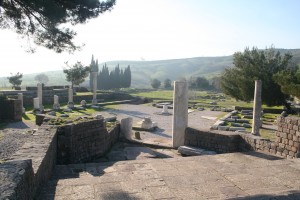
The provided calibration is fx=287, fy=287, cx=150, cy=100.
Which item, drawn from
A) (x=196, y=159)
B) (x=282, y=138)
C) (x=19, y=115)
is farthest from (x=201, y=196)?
(x=19, y=115)

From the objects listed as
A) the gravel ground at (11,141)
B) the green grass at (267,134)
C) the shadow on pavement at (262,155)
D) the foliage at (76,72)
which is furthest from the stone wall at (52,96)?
the shadow on pavement at (262,155)

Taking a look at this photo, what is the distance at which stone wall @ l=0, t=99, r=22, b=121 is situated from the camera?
59.2ft

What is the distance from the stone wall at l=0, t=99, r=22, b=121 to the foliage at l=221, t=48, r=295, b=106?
17.8 metres

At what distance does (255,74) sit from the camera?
985 inches

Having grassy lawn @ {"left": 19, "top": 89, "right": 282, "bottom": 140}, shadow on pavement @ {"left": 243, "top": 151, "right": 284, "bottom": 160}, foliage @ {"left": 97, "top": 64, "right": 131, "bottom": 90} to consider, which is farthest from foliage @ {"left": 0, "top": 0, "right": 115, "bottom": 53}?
foliage @ {"left": 97, "top": 64, "right": 131, "bottom": 90}

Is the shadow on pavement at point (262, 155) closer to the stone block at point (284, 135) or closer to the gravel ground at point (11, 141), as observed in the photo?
the stone block at point (284, 135)

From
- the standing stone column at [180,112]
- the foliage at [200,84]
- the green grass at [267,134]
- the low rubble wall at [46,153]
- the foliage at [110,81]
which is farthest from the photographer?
the foliage at [200,84]

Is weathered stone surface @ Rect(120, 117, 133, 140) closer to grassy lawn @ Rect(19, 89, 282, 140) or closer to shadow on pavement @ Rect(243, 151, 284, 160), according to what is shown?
grassy lawn @ Rect(19, 89, 282, 140)

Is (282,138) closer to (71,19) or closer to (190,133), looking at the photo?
(190,133)

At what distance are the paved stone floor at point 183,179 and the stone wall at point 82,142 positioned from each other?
0.82m

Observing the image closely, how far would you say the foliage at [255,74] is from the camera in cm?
2425

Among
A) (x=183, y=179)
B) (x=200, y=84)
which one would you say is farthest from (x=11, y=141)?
(x=200, y=84)

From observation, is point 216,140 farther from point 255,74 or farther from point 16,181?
point 255,74

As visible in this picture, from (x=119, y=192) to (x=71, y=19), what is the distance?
8.87 meters
